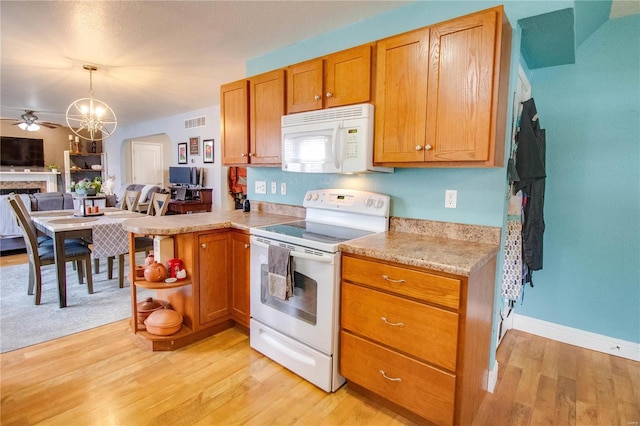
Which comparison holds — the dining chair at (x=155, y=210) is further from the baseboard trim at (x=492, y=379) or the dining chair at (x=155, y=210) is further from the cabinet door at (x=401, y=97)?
the baseboard trim at (x=492, y=379)

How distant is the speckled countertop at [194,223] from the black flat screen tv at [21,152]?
8.55 meters

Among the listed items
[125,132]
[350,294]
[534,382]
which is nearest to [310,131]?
[350,294]

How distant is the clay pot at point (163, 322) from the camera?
2.41 meters

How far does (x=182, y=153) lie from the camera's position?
703 cm

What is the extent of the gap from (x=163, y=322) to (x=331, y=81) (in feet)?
6.81

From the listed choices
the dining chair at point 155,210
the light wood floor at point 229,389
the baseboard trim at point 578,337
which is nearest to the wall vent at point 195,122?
the dining chair at point 155,210

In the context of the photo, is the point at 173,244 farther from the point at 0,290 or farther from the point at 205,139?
the point at 205,139

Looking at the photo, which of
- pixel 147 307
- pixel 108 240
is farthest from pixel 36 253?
pixel 147 307

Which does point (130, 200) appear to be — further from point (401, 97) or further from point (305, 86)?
point (401, 97)

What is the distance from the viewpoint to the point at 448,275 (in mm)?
1518

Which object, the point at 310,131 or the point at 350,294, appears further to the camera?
the point at 310,131

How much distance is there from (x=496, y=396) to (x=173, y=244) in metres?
2.40

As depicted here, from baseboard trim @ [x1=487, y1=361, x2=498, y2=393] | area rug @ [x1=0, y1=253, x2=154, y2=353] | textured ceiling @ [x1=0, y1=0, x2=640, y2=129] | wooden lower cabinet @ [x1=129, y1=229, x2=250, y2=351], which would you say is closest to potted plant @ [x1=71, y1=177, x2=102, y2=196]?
area rug @ [x1=0, y1=253, x2=154, y2=353]

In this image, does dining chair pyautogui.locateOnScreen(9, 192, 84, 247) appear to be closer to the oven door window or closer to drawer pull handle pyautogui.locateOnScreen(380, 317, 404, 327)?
the oven door window
